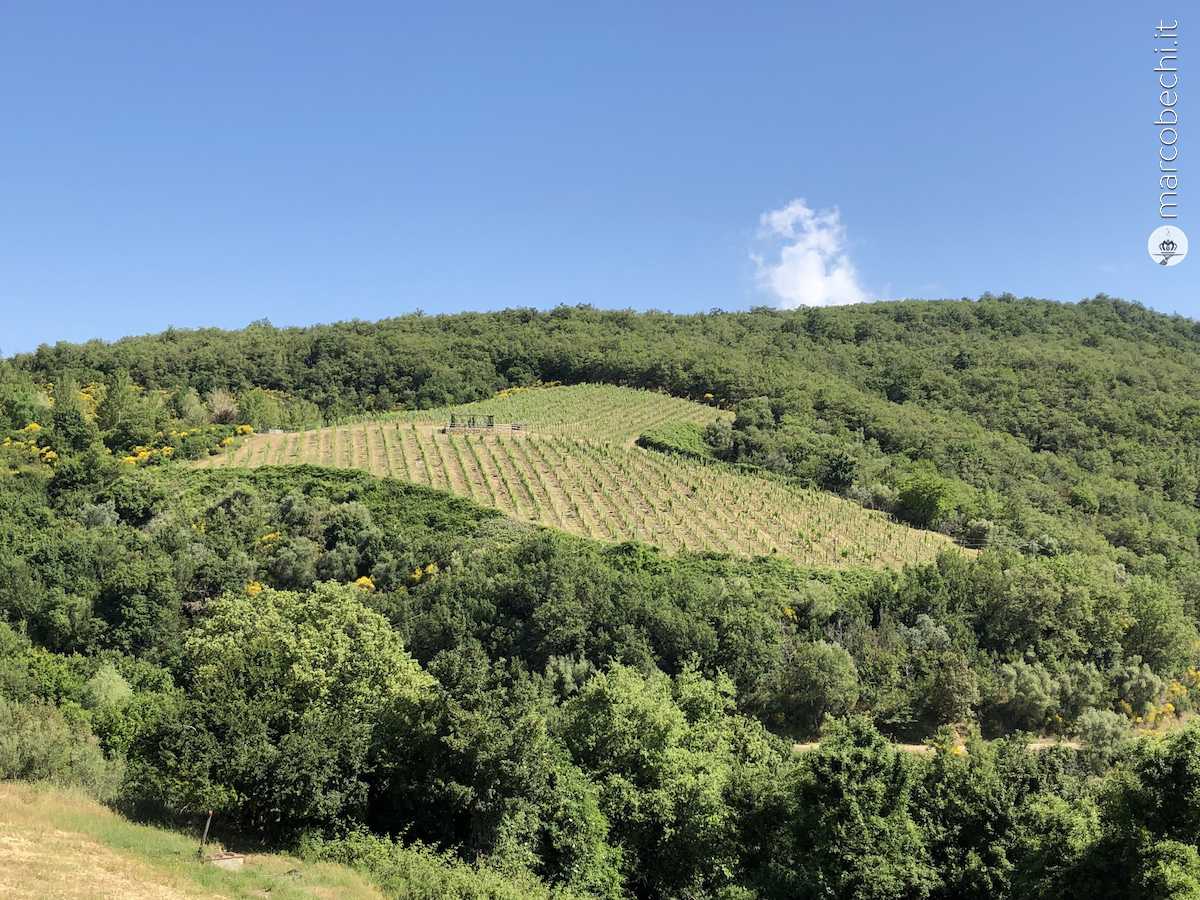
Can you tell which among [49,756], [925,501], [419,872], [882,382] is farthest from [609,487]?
[882,382]

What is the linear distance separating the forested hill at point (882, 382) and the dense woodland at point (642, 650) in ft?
2.24

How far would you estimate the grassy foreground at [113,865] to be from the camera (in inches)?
666

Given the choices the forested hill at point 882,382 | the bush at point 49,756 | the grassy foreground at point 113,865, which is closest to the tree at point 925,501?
the forested hill at point 882,382

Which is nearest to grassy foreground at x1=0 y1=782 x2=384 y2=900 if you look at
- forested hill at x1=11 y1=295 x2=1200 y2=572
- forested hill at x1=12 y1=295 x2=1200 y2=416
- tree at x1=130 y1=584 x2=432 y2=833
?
tree at x1=130 y1=584 x2=432 y2=833

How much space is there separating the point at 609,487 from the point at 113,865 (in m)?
50.7

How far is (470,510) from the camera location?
194 ft

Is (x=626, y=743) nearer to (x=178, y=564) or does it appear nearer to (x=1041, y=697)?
(x=1041, y=697)

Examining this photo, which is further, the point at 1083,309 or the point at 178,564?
the point at 1083,309

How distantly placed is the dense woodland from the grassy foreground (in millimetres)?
1221

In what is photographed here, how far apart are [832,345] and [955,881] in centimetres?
12906

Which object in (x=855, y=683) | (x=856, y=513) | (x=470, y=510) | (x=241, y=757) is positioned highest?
(x=856, y=513)

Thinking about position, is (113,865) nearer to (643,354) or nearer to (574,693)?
(574,693)

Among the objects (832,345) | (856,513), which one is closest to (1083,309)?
(832,345)

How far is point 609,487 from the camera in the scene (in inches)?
2653
